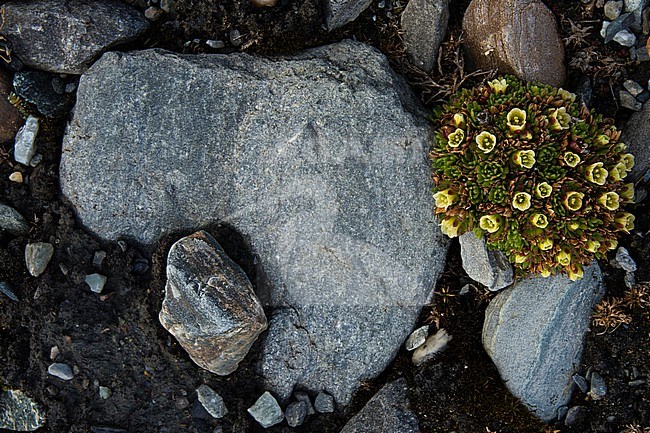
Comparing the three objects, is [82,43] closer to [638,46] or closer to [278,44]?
[278,44]

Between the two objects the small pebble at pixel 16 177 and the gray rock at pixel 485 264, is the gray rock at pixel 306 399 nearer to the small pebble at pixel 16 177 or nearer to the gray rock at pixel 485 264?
the gray rock at pixel 485 264

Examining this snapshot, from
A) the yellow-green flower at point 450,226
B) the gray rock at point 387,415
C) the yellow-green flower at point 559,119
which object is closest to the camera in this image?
the yellow-green flower at point 559,119

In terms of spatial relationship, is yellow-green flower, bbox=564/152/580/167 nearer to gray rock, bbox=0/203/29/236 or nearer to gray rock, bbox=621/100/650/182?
gray rock, bbox=621/100/650/182

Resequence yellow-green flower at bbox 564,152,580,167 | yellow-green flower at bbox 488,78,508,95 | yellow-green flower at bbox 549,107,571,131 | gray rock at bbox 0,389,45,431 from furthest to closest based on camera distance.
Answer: gray rock at bbox 0,389,45,431
yellow-green flower at bbox 488,78,508,95
yellow-green flower at bbox 549,107,571,131
yellow-green flower at bbox 564,152,580,167

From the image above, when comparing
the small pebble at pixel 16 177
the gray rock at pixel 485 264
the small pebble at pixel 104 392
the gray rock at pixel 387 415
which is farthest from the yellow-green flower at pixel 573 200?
the small pebble at pixel 16 177

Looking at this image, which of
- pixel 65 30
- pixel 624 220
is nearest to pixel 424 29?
pixel 624 220

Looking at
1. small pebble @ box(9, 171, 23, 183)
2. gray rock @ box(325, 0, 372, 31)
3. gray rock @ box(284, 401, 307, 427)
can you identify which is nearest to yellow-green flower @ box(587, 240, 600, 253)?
gray rock @ box(284, 401, 307, 427)
